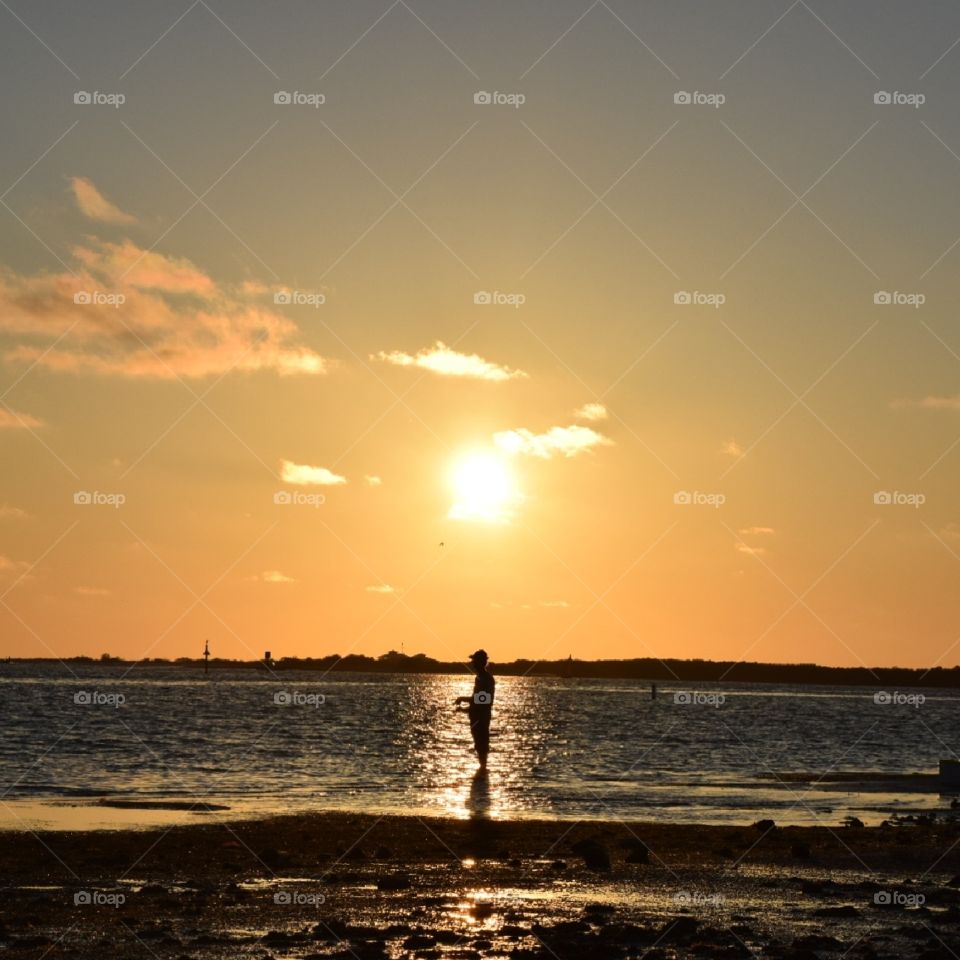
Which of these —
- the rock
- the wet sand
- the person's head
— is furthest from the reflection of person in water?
the rock

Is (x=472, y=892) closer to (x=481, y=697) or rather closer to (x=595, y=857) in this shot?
(x=595, y=857)

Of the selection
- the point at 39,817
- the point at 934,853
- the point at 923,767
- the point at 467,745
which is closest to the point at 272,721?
the point at 467,745

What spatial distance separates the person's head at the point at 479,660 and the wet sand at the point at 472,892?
7.77 m

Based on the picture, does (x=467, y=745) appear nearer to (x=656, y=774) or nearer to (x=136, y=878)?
(x=656, y=774)

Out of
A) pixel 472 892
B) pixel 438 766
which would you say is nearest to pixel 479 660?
pixel 438 766

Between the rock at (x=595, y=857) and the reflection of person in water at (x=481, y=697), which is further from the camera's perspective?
the reflection of person in water at (x=481, y=697)

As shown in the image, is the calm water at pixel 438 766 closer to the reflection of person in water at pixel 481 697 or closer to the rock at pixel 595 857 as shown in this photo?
the reflection of person in water at pixel 481 697

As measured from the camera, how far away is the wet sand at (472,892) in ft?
47.3

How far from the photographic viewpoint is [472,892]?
58.3 feet

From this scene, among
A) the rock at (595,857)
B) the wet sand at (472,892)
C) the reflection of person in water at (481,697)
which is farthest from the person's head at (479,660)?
the rock at (595,857)

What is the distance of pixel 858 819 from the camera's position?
98.0 feet

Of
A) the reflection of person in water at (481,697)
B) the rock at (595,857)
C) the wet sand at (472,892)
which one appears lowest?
the wet sand at (472,892)

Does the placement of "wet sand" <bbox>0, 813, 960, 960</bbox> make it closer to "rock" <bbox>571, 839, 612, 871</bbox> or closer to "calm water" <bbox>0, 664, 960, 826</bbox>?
"rock" <bbox>571, 839, 612, 871</bbox>

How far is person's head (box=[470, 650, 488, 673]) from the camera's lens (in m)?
33.5
